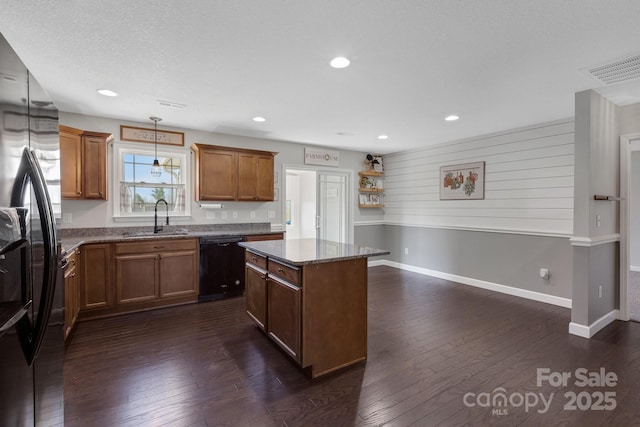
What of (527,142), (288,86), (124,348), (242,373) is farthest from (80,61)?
(527,142)

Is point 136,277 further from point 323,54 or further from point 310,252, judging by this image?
point 323,54

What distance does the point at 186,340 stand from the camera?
118 inches

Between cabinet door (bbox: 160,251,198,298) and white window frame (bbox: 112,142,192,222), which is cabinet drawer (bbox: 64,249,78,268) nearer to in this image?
cabinet door (bbox: 160,251,198,298)

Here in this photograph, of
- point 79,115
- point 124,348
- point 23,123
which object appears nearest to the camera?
point 23,123

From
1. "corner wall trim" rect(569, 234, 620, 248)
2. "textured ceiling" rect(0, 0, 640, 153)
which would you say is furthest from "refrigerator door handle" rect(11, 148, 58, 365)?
"corner wall trim" rect(569, 234, 620, 248)

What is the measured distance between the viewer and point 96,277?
3529 mm

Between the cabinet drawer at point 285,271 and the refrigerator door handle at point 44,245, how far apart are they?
4.76 ft

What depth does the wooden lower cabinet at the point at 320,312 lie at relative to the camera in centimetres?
231

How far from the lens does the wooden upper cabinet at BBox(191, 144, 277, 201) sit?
4.47 metres

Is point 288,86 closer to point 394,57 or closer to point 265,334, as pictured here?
point 394,57

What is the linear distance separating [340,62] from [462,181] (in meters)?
3.63

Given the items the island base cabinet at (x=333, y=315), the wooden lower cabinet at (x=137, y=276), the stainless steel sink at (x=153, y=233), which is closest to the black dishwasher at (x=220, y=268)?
the wooden lower cabinet at (x=137, y=276)

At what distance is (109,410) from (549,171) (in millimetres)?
5360

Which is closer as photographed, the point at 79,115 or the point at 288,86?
the point at 288,86
